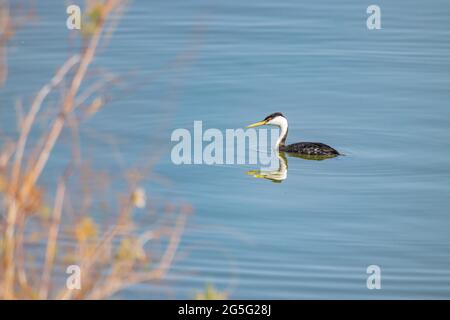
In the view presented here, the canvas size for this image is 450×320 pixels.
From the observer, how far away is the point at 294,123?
13422mm

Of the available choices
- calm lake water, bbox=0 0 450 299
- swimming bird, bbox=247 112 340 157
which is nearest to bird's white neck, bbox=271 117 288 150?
swimming bird, bbox=247 112 340 157

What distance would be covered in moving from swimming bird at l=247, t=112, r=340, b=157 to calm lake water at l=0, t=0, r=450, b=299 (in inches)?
5.0

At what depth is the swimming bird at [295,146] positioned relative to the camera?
11531 mm

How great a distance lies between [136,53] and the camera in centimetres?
1555

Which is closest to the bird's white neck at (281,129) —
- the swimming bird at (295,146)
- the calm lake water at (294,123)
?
the swimming bird at (295,146)

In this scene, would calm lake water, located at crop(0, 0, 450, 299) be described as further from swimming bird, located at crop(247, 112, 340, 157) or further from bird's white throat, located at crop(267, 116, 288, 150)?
bird's white throat, located at crop(267, 116, 288, 150)

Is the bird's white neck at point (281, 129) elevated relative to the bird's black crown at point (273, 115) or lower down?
lower down

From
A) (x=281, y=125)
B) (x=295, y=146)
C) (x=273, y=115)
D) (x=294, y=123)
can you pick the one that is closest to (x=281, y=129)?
(x=281, y=125)

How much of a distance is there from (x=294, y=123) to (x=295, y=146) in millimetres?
1419

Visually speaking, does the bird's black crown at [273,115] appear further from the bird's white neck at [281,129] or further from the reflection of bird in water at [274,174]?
the reflection of bird in water at [274,174]

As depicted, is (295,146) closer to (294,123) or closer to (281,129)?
(281,129)

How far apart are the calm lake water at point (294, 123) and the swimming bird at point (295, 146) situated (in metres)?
0.13

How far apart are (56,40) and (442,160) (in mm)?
7190
